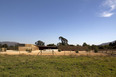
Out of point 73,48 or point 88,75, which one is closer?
point 88,75

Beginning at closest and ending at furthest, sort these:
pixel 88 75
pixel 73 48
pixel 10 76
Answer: pixel 10 76, pixel 88 75, pixel 73 48

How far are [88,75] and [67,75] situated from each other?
55.4 inches

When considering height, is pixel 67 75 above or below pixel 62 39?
below

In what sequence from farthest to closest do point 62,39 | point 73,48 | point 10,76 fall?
point 62,39
point 73,48
point 10,76

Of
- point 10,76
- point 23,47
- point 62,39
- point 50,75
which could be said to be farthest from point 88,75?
point 62,39

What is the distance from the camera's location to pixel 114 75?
6.07 m

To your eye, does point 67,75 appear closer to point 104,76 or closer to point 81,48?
point 104,76

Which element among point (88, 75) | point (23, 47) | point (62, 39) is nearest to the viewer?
point (88, 75)

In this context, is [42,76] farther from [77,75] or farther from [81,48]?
[81,48]

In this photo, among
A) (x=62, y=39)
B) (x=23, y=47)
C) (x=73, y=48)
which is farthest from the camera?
(x=62, y=39)

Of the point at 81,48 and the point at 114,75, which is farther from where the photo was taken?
the point at 81,48

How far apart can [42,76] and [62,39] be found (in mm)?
72749

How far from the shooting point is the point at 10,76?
18.3 feet

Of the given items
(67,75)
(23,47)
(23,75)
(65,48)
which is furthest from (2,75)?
(65,48)
